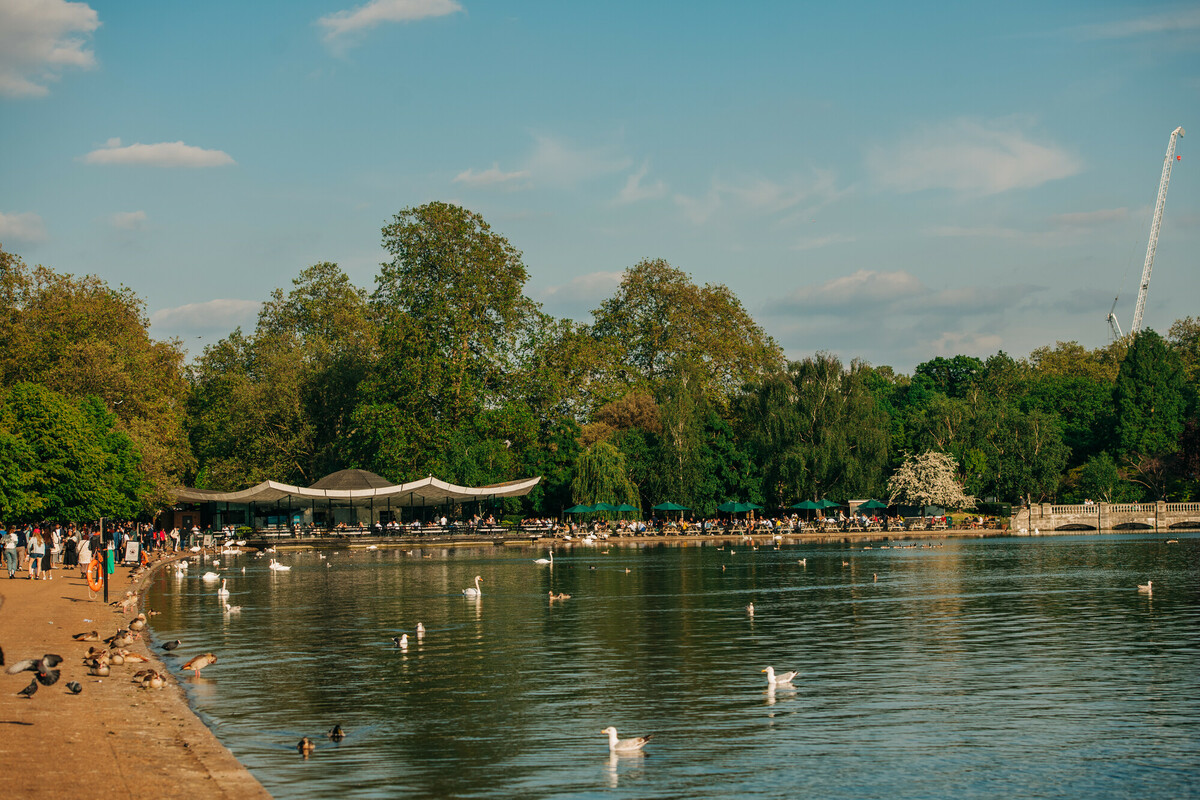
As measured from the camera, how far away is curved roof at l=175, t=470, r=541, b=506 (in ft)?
211

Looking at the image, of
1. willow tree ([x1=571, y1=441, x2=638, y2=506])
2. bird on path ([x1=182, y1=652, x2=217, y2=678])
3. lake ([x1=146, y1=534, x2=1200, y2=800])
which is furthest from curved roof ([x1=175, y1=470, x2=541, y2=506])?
bird on path ([x1=182, y1=652, x2=217, y2=678])

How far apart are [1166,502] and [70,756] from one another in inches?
3273

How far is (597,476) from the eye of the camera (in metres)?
72.5

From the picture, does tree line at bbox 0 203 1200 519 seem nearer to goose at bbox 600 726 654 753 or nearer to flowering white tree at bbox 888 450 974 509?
flowering white tree at bbox 888 450 974 509

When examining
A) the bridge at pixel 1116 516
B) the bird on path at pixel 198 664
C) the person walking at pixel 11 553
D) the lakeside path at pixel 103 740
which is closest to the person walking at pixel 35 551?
the person walking at pixel 11 553

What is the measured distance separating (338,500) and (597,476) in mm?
16950

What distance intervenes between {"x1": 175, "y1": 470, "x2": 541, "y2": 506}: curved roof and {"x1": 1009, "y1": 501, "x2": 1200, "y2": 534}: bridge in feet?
121

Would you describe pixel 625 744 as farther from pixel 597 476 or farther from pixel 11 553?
pixel 597 476

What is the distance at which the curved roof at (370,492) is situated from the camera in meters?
64.3

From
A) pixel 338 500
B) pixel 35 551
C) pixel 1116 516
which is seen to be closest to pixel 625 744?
pixel 35 551

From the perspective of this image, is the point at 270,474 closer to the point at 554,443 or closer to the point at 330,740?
the point at 554,443

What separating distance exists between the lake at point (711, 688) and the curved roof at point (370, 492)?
27.3 m

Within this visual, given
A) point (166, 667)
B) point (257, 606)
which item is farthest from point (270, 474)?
point (166, 667)

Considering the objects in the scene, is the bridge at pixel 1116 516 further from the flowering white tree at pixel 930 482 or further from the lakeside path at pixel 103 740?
the lakeside path at pixel 103 740
